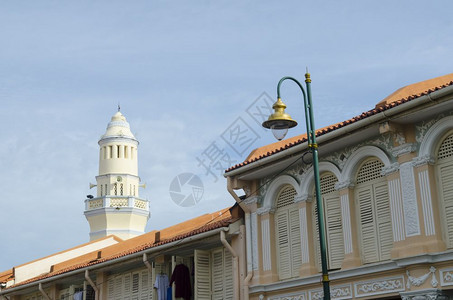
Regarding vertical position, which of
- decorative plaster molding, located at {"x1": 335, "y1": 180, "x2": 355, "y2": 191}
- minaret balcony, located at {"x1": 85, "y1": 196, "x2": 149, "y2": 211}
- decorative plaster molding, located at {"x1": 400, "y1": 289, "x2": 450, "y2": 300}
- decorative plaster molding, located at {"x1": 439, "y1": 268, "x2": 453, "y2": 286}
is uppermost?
minaret balcony, located at {"x1": 85, "y1": 196, "x2": 149, "y2": 211}

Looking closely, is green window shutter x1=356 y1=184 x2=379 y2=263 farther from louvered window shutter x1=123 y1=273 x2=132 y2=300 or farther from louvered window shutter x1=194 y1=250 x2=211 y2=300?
louvered window shutter x1=123 y1=273 x2=132 y2=300

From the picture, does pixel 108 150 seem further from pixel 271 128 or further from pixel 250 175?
pixel 271 128

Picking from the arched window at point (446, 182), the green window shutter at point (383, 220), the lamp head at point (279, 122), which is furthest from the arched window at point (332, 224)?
the lamp head at point (279, 122)

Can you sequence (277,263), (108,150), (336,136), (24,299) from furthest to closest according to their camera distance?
(108,150), (24,299), (277,263), (336,136)

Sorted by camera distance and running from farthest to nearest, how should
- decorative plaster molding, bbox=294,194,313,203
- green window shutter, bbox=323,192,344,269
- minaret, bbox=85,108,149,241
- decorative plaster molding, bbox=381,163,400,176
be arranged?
minaret, bbox=85,108,149,241 < decorative plaster molding, bbox=294,194,313,203 < green window shutter, bbox=323,192,344,269 < decorative plaster molding, bbox=381,163,400,176

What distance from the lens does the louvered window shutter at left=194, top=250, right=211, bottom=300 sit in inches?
786

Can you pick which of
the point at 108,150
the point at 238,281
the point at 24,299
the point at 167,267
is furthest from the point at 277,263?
the point at 108,150

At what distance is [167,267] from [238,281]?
3793 millimetres

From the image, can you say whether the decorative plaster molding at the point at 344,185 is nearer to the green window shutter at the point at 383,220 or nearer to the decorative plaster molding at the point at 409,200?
the green window shutter at the point at 383,220

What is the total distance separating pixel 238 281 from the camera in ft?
60.8

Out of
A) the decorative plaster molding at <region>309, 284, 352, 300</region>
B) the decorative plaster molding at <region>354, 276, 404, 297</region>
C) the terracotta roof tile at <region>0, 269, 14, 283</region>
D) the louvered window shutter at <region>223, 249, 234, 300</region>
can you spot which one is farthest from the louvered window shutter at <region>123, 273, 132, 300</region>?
the decorative plaster molding at <region>354, 276, 404, 297</region>

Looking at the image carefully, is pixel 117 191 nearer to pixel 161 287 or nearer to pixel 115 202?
pixel 115 202

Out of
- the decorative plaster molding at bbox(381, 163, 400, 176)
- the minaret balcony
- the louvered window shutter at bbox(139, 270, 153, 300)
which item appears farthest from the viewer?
the minaret balcony

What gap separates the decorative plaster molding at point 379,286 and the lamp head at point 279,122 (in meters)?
4.14
